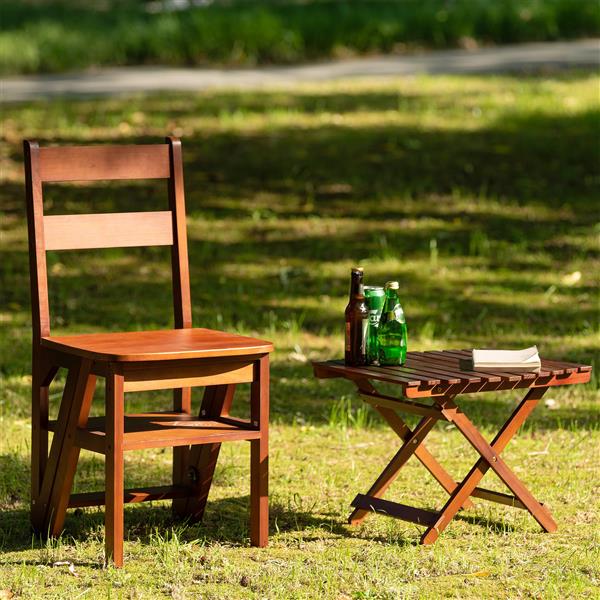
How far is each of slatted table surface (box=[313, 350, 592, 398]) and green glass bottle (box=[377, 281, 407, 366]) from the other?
55 mm

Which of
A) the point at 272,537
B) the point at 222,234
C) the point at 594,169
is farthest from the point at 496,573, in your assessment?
the point at 594,169

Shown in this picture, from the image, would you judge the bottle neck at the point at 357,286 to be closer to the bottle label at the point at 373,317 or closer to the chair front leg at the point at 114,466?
the bottle label at the point at 373,317

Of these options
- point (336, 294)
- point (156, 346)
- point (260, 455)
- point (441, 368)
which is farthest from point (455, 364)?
point (336, 294)

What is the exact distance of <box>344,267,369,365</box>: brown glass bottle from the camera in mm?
5336

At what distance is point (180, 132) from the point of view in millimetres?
13633

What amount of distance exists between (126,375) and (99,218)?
2.76ft

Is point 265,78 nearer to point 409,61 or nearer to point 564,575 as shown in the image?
point 409,61

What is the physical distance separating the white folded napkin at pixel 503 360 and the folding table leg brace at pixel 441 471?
0.57 feet

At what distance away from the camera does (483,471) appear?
17.7 feet

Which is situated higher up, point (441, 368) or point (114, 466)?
point (441, 368)

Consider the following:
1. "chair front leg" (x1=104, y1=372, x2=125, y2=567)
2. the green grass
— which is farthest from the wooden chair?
the green grass

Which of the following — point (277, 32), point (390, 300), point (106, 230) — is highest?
point (277, 32)

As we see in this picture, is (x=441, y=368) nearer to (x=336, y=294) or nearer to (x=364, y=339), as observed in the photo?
(x=364, y=339)

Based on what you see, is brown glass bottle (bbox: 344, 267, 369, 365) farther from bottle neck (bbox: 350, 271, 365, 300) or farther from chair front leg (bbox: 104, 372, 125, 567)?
chair front leg (bbox: 104, 372, 125, 567)
